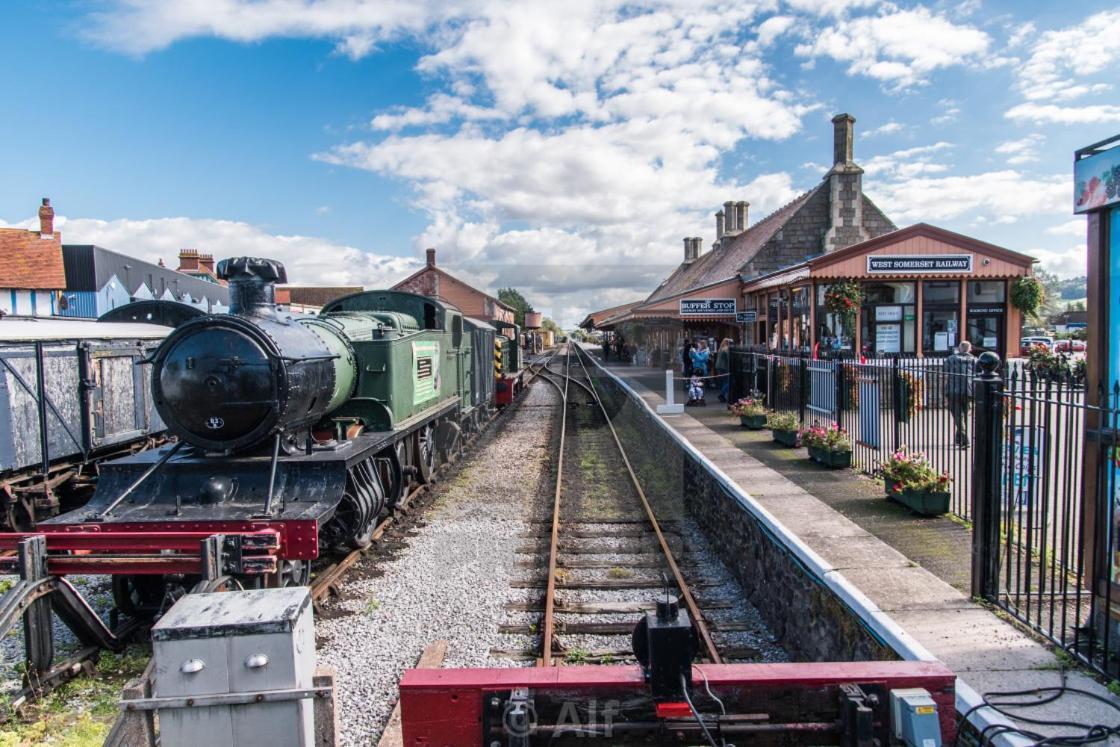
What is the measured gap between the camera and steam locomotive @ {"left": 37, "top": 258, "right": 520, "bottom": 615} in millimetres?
5000

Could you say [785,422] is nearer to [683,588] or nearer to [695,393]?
[683,588]

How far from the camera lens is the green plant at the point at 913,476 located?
684cm

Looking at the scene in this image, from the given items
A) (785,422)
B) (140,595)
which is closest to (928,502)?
(785,422)

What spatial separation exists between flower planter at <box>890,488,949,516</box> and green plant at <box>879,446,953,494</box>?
4 centimetres

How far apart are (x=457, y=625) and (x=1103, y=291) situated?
485 centimetres

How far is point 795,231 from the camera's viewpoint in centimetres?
2459

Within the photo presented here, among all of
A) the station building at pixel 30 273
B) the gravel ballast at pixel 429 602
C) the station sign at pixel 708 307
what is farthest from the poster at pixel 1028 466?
the station building at pixel 30 273

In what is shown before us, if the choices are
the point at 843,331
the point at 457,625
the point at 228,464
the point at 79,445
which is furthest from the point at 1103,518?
the point at 843,331

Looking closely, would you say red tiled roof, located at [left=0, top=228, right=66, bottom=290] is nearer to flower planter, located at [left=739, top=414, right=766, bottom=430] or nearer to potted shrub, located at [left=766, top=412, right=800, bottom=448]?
flower planter, located at [left=739, top=414, right=766, bottom=430]

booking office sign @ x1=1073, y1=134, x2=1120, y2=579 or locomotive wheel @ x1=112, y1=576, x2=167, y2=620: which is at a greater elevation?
booking office sign @ x1=1073, y1=134, x2=1120, y2=579

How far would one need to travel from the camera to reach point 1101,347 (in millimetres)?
3867

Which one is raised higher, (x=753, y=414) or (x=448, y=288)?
(x=448, y=288)

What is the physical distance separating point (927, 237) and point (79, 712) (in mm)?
16786

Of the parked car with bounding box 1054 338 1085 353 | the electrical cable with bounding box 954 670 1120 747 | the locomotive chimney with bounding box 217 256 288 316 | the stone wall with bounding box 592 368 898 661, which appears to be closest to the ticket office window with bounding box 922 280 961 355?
the stone wall with bounding box 592 368 898 661
